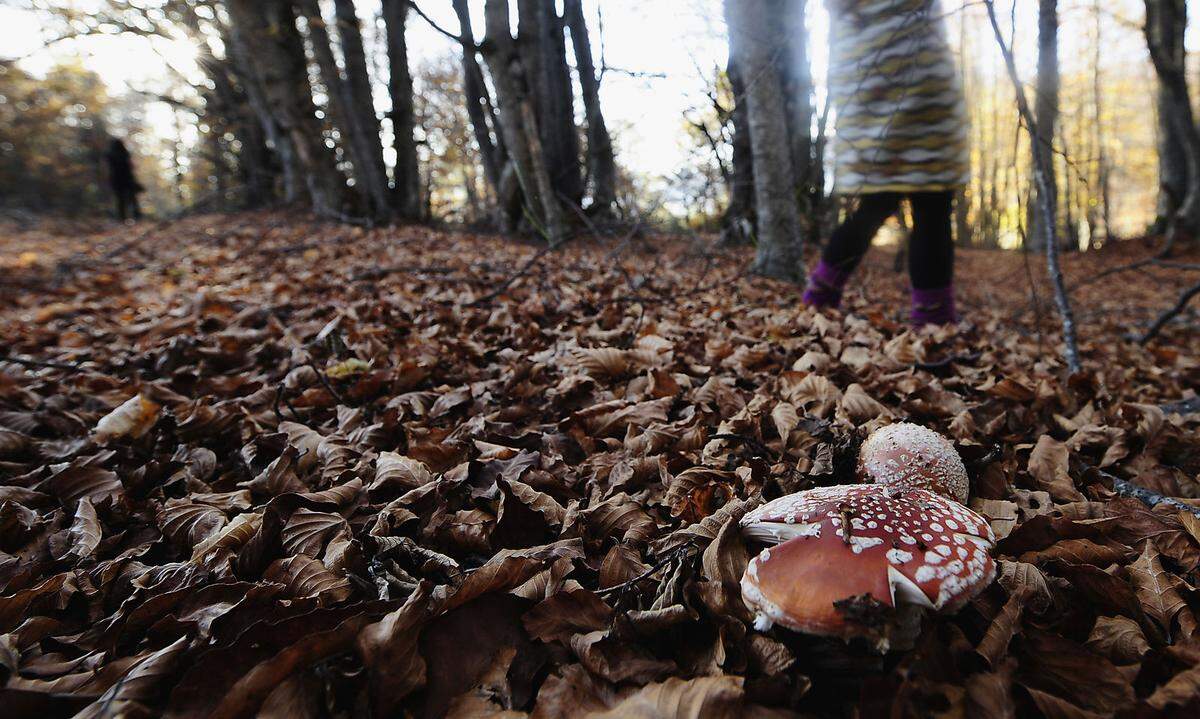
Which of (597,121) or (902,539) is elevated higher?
(597,121)

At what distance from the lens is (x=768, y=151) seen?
5.15 meters

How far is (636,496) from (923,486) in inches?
28.7

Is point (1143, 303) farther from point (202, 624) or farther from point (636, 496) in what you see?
point (202, 624)

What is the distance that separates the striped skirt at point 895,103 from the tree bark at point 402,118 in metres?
9.72

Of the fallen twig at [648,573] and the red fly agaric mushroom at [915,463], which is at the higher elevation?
the red fly agaric mushroom at [915,463]

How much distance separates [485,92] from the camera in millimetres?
9570

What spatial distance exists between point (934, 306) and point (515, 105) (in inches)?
223

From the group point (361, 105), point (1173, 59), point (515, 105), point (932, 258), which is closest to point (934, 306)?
point (932, 258)

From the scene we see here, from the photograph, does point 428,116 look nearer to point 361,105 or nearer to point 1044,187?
point 361,105

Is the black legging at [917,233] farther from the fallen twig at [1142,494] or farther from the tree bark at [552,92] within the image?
the tree bark at [552,92]

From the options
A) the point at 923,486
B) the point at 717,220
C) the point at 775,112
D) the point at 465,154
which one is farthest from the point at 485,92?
the point at 465,154

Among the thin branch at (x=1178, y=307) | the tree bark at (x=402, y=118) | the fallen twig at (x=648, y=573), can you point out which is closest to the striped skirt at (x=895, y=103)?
the thin branch at (x=1178, y=307)

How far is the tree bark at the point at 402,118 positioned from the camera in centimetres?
1137

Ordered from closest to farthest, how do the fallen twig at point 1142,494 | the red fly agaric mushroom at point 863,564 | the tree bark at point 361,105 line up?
1. the red fly agaric mushroom at point 863,564
2. the fallen twig at point 1142,494
3. the tree bark at point 361,105
